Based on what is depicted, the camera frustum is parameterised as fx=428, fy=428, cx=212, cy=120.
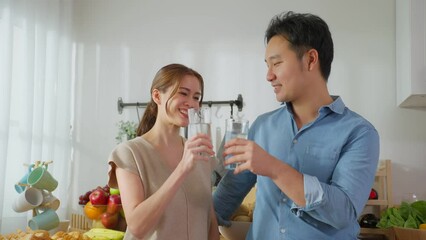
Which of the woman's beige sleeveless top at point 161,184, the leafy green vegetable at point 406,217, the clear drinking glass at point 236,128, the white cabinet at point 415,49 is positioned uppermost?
the white cabinet at point 415,49

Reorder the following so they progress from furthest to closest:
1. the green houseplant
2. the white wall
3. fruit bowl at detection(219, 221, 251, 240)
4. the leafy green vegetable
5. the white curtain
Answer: the green houseplant < the white wall < the white curtain < the leafy green vegetable < fruit bowl at detection(219, 221, 251, 240)

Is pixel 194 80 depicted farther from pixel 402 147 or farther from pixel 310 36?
pixel 402 147

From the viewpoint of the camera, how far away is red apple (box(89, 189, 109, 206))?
1.95 metres

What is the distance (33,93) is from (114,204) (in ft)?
3.84

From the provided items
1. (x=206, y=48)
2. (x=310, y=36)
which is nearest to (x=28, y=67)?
(x=206, y=48)

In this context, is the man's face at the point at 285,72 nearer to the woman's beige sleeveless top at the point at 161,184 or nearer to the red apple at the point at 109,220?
the woman's beige sleeveless top at the point at 161,184

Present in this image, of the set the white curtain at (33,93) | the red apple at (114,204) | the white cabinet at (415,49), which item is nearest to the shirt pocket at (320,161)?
the red apple at (114,204)

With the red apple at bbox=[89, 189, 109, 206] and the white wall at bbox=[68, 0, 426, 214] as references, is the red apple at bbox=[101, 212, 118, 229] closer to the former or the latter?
the red apple at bbox=[89, 189, 109, 206]

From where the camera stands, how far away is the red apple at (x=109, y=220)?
1862mm

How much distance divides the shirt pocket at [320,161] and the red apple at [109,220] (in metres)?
1.14

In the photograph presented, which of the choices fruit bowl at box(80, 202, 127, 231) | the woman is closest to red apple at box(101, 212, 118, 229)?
fruit bowl at box(80, 202, 127, 231)

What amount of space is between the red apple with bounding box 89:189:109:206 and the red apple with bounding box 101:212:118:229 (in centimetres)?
7

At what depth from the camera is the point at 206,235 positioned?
114 centimetres

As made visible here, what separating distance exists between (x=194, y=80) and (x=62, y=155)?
2.10 metres
